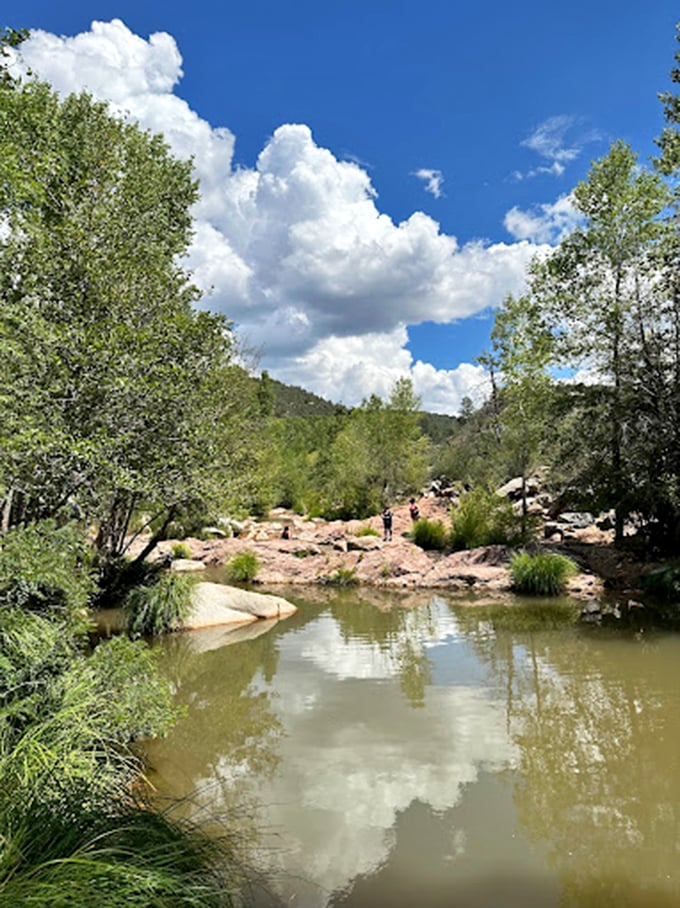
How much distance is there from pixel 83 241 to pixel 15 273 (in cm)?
111

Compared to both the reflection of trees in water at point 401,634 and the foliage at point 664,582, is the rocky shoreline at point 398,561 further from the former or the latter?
the reflection of trees in water at point 401,634

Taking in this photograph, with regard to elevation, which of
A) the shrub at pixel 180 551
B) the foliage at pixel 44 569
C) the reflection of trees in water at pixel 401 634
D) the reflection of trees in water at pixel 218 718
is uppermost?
the foliage at pixel 44 569

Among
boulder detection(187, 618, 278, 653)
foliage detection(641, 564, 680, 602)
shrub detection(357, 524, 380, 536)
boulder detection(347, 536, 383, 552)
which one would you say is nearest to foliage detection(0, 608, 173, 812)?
boulder detection(187, 618, 278, 653)

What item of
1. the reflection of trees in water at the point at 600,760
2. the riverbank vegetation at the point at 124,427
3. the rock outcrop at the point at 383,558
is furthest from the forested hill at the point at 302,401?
the reflection of trees in water at the point at 600,760

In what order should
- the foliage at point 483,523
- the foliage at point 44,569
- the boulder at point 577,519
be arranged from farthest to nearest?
the boulder at point 577,519 → the foliage at point 483,523 → the foliage at point 44,569

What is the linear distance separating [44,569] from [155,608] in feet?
28.6

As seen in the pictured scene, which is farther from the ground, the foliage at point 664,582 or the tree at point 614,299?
the tree at point 614,299

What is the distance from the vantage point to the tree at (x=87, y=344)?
Result: 23.3ft

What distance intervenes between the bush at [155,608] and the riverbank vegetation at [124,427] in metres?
0.08

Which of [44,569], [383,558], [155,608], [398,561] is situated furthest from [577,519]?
[44,569]

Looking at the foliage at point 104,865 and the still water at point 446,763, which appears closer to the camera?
the foliage at point 104,865

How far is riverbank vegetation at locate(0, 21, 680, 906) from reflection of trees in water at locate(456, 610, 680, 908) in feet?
10.2

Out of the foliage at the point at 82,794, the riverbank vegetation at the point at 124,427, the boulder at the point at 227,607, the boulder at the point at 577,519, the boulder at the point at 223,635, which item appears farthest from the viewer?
the boulder at the point at 577,519

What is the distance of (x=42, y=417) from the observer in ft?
23.3
